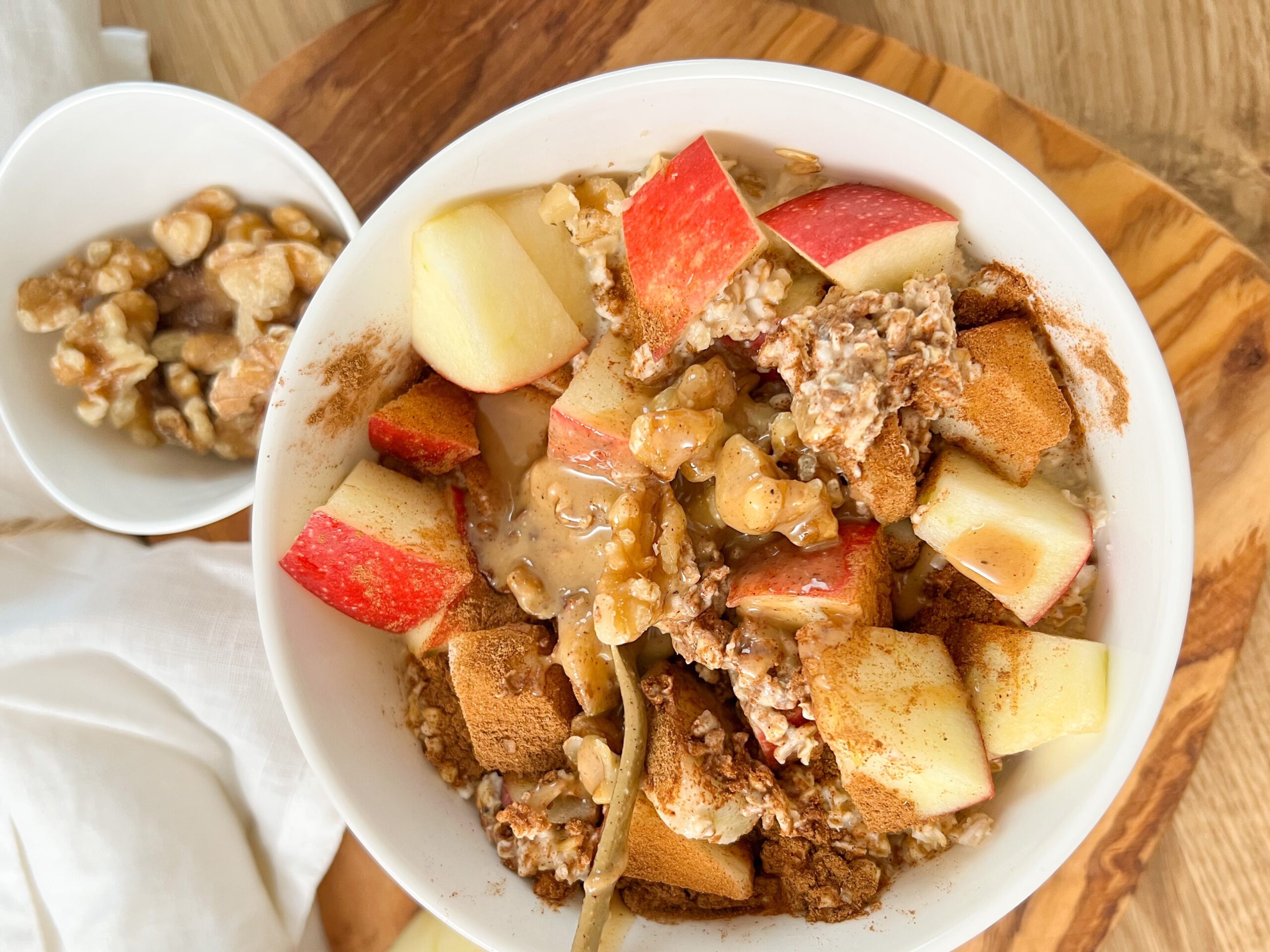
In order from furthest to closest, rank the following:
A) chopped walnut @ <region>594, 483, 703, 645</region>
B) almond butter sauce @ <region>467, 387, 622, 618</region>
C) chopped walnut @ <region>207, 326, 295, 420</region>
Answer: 1. chopped walnut @ <region>207, 326, 295, 420</region>
2. almond butter sauce @ <region>467, 387, 622, 618</region>
3. chopped walnut @ <region>594, 483, 703, 645</region>

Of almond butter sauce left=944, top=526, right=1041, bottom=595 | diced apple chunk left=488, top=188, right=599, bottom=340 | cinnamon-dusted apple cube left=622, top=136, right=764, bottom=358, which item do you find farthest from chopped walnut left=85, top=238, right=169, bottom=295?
almond butter sauce left=944, top=526, right=1041, bottom=595

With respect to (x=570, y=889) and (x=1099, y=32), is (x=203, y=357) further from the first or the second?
(x=1099, y=32)

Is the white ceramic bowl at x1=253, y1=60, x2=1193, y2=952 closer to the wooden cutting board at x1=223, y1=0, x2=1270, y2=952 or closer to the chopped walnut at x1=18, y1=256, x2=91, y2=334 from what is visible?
the wooden cutting board at x1=223, y1=0, x2=1270, y2=952

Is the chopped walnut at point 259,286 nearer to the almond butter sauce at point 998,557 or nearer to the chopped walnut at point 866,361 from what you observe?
the chopped walnut at point 866,361

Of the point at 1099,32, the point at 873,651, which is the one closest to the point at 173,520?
the point at 873,651

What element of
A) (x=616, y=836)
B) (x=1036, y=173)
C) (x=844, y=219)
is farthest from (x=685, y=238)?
(x=616, y=836)

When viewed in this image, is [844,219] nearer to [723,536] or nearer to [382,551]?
[723,536]
